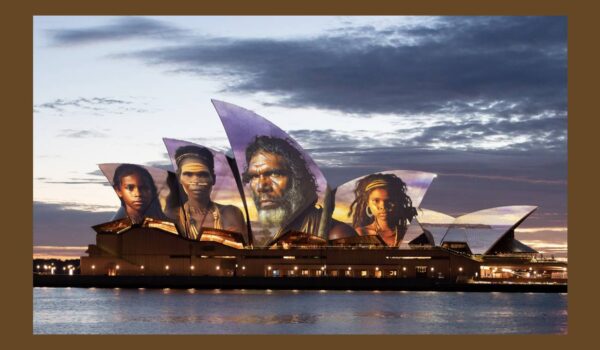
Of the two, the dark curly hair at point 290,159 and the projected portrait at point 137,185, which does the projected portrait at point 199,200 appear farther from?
the dark curly hair at point 290,159

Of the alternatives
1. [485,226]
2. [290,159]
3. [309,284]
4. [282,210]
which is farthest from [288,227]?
[485,226]

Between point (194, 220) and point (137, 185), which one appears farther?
point (194, 220)

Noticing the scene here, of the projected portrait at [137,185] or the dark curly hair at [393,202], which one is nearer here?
Result: the projected portrait at [137,185]

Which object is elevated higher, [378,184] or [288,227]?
[378,184]

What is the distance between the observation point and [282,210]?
245ft

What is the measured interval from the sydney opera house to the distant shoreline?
1.04 metres

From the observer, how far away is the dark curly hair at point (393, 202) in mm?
74938

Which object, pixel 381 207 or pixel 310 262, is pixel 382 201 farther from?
pixel 310 262

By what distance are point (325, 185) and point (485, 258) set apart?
11119 mm

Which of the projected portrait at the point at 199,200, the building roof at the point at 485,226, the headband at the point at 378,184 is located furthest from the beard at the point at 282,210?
the building roof at the point at 485,226

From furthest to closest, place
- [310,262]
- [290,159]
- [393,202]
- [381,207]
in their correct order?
[310,262] → [381,207] → [393,202] → [290,159]

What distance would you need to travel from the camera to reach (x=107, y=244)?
78.6 metres

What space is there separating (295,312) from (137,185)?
75.3ft

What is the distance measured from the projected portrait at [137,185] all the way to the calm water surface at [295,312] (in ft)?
19.5
